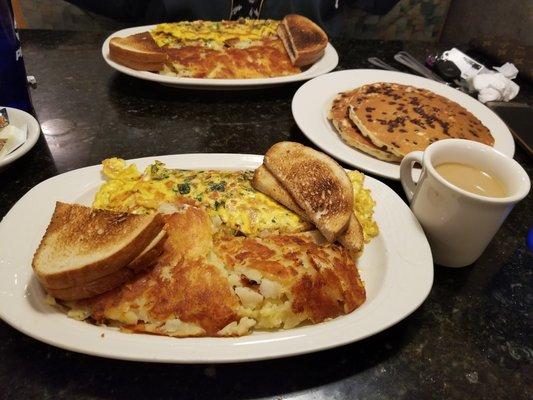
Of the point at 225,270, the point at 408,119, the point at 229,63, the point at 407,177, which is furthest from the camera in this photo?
the point at 229,63

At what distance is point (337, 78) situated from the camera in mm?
2531

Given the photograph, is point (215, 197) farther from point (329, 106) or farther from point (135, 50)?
point (135, 50)

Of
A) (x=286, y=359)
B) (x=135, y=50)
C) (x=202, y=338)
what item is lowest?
(x=286, y=359)

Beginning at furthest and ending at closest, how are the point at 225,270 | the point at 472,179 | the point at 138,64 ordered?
the point at 138,64
the point at 472,179
the point at 225,270

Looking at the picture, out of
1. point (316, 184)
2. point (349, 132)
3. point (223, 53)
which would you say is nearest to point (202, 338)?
point (316, 184)

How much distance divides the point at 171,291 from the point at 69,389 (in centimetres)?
35

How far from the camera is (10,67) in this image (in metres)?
1.97

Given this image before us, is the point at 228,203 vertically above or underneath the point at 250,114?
above

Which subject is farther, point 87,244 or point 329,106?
point 329,106

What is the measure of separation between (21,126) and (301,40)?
1.70 metres

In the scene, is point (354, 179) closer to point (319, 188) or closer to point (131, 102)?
point (319, 188)

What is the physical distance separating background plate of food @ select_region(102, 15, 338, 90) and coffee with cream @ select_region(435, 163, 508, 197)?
4.00ft

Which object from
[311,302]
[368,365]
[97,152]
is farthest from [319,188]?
[97,152]

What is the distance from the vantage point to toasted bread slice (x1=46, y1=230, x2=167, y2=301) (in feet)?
3.76
